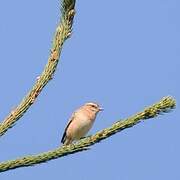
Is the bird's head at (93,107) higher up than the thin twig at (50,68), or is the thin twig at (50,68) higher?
the bird's head at (93,107)

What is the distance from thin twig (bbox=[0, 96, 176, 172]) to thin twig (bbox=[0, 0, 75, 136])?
7.9 inches

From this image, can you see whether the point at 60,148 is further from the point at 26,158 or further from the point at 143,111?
the point at 143,111

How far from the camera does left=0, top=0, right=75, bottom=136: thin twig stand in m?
2.86

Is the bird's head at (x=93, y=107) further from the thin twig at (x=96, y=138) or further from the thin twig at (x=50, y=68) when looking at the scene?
the thin twig at (x=96, y=138)

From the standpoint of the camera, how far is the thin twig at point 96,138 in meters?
2.73

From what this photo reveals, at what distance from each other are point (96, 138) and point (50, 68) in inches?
19.6

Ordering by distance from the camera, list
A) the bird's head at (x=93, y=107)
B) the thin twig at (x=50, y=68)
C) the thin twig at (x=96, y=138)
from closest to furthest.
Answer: the thin twig at (x=96, y=138)
the thin twig at (x=50, y=68)
the bird's head at (x=93, y=107)

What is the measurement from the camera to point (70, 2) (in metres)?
3.00

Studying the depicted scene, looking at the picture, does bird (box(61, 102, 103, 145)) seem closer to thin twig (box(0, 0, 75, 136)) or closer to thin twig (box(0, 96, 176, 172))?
thin twig (box(0, 0, 75, 136))

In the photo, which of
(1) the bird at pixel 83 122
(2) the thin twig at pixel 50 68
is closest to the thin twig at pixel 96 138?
(2) the thin twig at pixel 50 68

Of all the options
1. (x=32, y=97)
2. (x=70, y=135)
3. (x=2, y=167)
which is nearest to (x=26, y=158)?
(x=2, y=167)

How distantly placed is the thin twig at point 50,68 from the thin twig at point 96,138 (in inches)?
7.9

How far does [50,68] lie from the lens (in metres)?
2.96

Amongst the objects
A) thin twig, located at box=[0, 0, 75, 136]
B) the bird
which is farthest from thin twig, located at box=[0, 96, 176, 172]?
the bird
